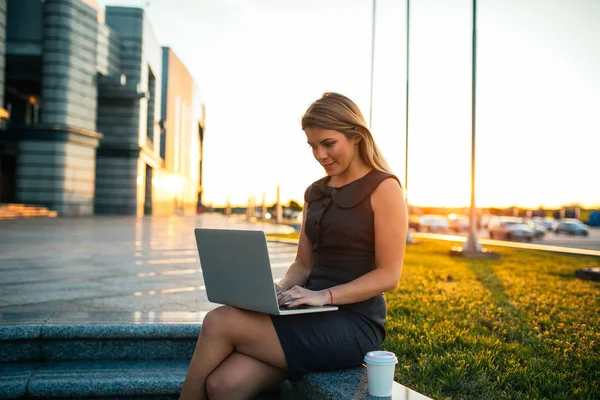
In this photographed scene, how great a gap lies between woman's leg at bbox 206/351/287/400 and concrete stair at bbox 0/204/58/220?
26.9 metres

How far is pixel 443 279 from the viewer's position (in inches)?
305

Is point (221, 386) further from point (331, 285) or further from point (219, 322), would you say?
point (331, 285)

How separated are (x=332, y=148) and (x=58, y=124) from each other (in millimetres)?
31944

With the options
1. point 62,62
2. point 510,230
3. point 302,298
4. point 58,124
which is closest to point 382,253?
point 302,298

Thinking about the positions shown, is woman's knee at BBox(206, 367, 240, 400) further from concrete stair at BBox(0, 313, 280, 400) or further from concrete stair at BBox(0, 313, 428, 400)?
concrete stair at BBox(0, 313, 280, 400)

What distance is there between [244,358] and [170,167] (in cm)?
5924

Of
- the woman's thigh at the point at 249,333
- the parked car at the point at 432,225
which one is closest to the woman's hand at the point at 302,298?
the woman's thigh at the point at 249,333

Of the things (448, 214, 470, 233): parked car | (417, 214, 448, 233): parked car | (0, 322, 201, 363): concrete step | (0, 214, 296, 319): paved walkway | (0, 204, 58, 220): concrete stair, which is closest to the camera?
(0, 322, 201, 363): concrete step

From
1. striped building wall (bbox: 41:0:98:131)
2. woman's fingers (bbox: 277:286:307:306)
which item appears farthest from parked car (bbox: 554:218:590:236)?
woman's fingers (bbox: 277:286:307:306)

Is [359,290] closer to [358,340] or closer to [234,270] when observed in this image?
[358,340]

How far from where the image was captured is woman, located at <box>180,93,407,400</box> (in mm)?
2375

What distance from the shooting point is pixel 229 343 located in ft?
7.87

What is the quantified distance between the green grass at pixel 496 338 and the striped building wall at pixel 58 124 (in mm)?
28605

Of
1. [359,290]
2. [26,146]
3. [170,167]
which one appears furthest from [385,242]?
[170,167]
